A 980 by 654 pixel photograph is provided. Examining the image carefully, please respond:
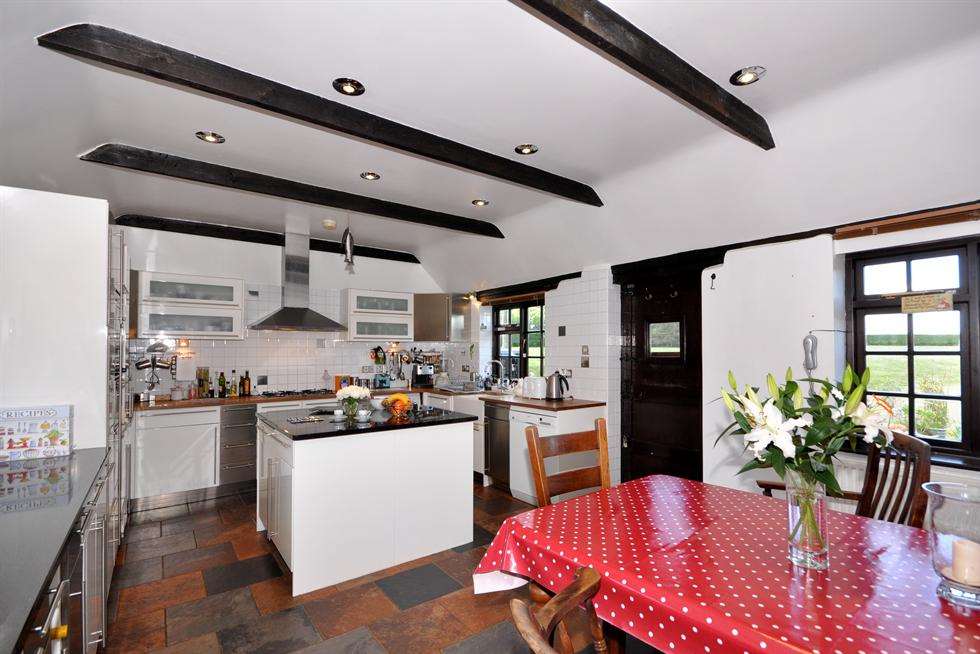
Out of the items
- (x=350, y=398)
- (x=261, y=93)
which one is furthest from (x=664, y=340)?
(x=261, y=93)

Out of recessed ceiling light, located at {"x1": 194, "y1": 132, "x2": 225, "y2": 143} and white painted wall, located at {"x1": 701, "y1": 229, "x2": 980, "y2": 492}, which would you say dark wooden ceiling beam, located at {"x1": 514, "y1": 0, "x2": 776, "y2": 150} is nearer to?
white painted wall, located at {"x1": 701, "y1": 229, "x2": 980, "y2": 492}

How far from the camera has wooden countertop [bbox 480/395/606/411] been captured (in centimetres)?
423

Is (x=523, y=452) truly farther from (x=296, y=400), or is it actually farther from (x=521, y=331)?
(x=296, y=400)

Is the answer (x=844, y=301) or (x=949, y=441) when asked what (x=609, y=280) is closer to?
(x=844, y=301)

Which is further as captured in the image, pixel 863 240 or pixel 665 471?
pixel 665 471

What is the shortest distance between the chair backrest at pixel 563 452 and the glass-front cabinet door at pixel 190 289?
411 centimetres

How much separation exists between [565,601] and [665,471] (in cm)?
380

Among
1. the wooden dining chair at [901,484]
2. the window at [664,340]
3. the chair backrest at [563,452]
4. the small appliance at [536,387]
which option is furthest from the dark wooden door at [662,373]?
the chair backrest at [563,452]

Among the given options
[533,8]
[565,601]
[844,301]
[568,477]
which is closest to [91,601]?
[568,477]

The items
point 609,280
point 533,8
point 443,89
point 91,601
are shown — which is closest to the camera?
point 533,8

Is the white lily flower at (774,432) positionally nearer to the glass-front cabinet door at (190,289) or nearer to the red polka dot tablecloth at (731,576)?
the red polka dot tablecloth at (731,576)

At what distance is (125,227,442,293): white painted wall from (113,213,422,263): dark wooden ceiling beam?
0.16 ft

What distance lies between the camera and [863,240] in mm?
3037

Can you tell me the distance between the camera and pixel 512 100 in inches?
98.9
